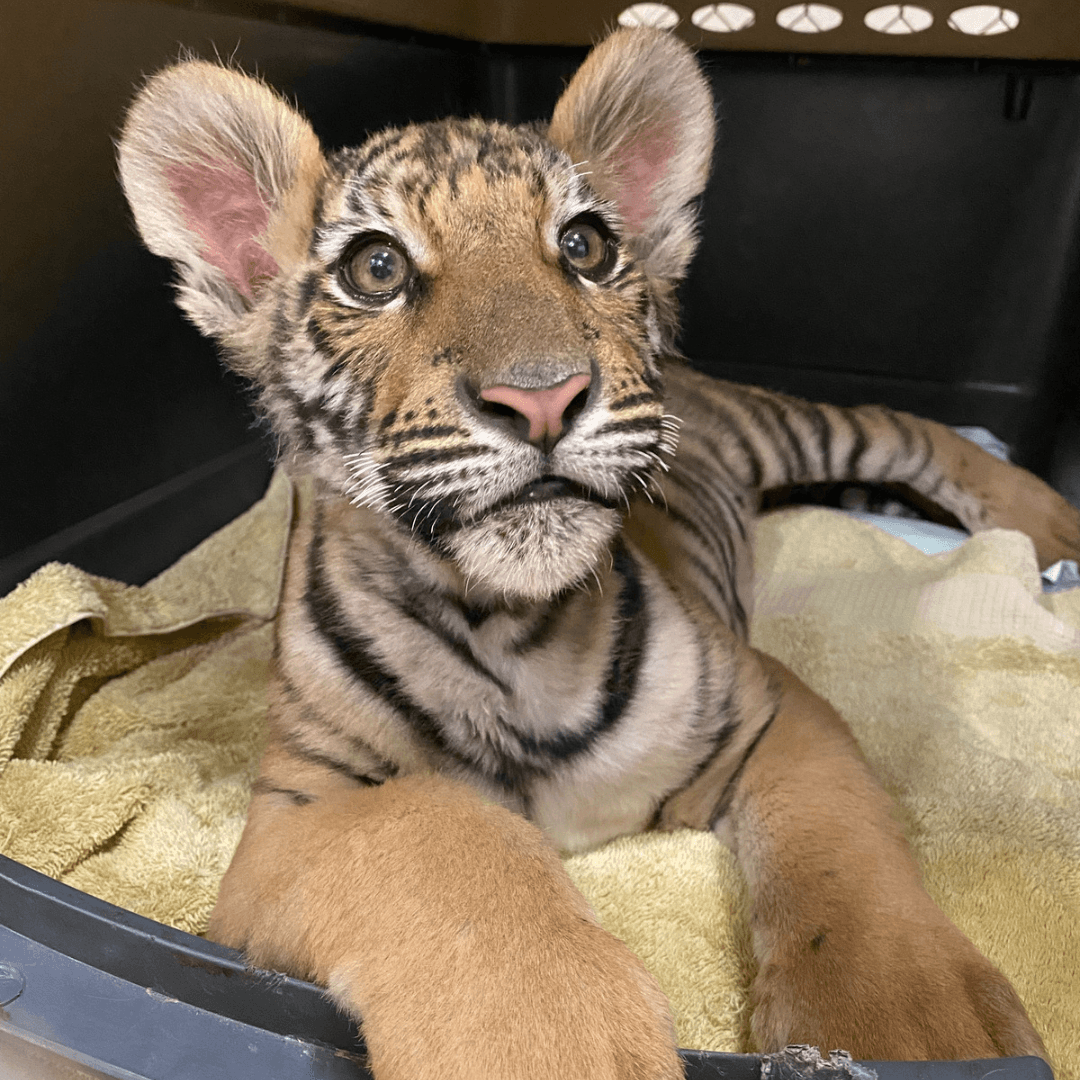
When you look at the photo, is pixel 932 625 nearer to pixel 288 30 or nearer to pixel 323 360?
pixel 323 360

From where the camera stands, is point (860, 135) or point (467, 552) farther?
point (860, 135)

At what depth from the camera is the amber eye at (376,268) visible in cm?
100

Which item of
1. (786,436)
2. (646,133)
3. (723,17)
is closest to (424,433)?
(646,133)

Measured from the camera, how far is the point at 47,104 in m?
1.50

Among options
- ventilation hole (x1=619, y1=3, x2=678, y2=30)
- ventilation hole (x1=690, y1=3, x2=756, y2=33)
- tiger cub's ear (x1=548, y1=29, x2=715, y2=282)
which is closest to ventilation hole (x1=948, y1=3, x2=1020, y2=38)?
ventilation hole (x1=690, y1=3, x2=756, y2=33)

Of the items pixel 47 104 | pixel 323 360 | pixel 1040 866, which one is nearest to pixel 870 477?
pixel 1040 866

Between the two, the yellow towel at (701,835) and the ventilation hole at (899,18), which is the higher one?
the ventilation hole at (899,18)

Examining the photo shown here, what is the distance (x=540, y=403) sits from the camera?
2.57 ft

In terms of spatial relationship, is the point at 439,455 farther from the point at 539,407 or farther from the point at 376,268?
the point at 376,268

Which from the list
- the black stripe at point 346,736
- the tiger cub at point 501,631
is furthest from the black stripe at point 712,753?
the black stripe at point 346,736

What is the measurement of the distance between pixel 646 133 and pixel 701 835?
2.87ft

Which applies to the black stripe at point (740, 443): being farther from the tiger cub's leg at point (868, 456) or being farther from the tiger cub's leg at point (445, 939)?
the tiger cub's leg at point (445, 939)

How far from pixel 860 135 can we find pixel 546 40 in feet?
2.44

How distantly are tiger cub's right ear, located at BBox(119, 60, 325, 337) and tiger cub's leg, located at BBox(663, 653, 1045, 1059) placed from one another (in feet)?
2.67
